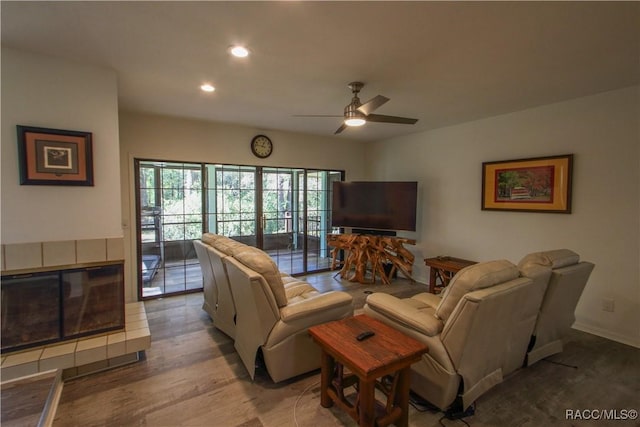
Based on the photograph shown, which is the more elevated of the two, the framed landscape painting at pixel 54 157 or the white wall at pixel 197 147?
the white wall at pixel 197 147

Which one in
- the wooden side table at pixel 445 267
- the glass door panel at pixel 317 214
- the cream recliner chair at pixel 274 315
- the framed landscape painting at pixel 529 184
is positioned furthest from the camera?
the glass door panel at pixel 317 214

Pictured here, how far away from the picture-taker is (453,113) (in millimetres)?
3793

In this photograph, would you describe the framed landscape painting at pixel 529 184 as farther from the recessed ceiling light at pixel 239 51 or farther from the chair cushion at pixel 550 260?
the recessed ceiling light at pixel 239 51

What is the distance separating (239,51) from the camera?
220 cm

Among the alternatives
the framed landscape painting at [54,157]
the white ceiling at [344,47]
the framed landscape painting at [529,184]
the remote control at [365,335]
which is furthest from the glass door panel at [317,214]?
the remote control at [365,335]

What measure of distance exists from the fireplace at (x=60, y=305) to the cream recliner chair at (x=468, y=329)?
2358 millimetres

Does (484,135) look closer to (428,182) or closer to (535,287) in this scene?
(428,182)

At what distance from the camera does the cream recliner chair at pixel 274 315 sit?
6.82 feet

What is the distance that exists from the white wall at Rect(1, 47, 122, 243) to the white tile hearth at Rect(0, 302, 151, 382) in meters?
0.86

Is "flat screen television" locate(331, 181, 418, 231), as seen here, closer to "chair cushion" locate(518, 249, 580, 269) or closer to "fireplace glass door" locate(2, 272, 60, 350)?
"chair cushion" locate(518, 249, 580, 269)

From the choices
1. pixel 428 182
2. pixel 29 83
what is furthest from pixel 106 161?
pixel 428 182

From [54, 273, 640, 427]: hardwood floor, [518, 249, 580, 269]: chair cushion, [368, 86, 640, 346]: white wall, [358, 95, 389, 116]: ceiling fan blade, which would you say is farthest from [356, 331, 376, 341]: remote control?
[368, 86, 640, 346]: white wall

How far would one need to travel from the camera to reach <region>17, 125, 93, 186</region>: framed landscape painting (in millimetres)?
2184

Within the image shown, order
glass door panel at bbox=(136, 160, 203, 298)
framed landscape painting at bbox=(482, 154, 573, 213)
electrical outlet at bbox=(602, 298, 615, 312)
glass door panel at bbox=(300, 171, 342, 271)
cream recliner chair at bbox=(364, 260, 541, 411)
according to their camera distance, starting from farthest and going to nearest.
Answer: glass door panel at bbox=(300, 171, 342, 271)
glass door panel at bbox=(136, 160, 203, 298)
framed landscape painting at bbox=(482, 154, 573, 213)
electrical outlet at bbox=(602, 298, 615, 312)
cream recliner chair at bbox=(364, 260, 541, 411)
